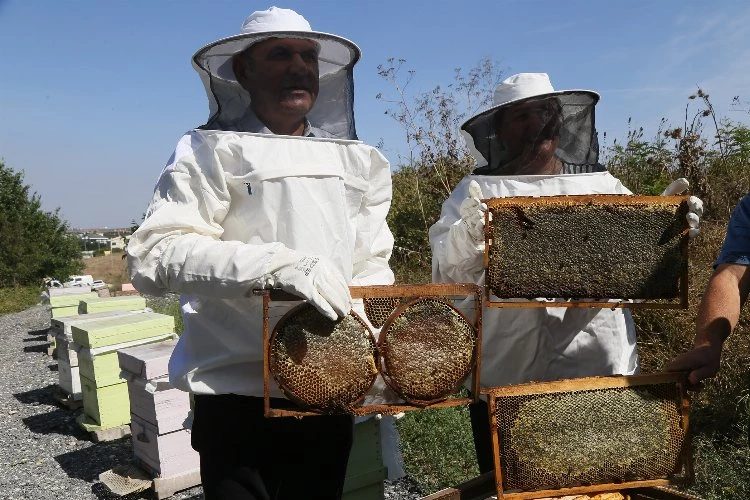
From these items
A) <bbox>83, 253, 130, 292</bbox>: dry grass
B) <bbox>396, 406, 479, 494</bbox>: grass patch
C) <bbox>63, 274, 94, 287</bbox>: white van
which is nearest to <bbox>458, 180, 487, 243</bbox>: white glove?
<bbox>396, 406, 479, 494</bbox>: grass patch

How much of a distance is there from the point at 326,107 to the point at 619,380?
4.53ft

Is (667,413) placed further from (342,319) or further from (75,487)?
(75,487)

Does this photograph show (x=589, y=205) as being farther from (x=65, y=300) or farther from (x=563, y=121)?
(x=65, y=300)

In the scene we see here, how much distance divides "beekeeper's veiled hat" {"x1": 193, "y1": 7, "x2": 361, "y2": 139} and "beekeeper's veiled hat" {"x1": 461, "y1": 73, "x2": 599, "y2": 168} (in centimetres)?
63

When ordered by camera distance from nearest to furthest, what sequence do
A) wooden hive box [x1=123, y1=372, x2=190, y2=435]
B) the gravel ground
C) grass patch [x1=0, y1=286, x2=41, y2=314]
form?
wooden hive box [x1=123, y1=372, x2=190, y2=435]
the gravel ground
grass patch [x1=0, y1=286, x2=41, y2=314]

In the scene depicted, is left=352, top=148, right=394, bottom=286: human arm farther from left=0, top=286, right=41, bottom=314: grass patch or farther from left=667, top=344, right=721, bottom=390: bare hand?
left=0, top=286, right=41, bottom=314: grass patch

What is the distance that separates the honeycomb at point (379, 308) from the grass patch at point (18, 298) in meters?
20.2

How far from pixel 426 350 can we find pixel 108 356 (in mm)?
4483

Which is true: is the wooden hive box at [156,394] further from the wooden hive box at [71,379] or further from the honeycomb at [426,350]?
the honeycomb at [426,350]

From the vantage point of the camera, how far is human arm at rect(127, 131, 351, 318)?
5.57ft

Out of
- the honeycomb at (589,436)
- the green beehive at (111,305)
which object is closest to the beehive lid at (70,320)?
the green beehive at (111,305)

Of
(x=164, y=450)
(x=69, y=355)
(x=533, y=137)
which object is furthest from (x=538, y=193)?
(x=69, y=355)

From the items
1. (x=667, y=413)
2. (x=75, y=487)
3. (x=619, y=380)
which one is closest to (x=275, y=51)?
(x=619, y=380)

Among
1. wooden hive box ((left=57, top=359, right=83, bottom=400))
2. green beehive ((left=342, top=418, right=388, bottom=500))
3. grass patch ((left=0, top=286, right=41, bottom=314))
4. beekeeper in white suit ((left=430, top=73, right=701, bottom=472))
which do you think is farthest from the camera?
grass patch ((left=0, top=286, right=41, bottom=314))
